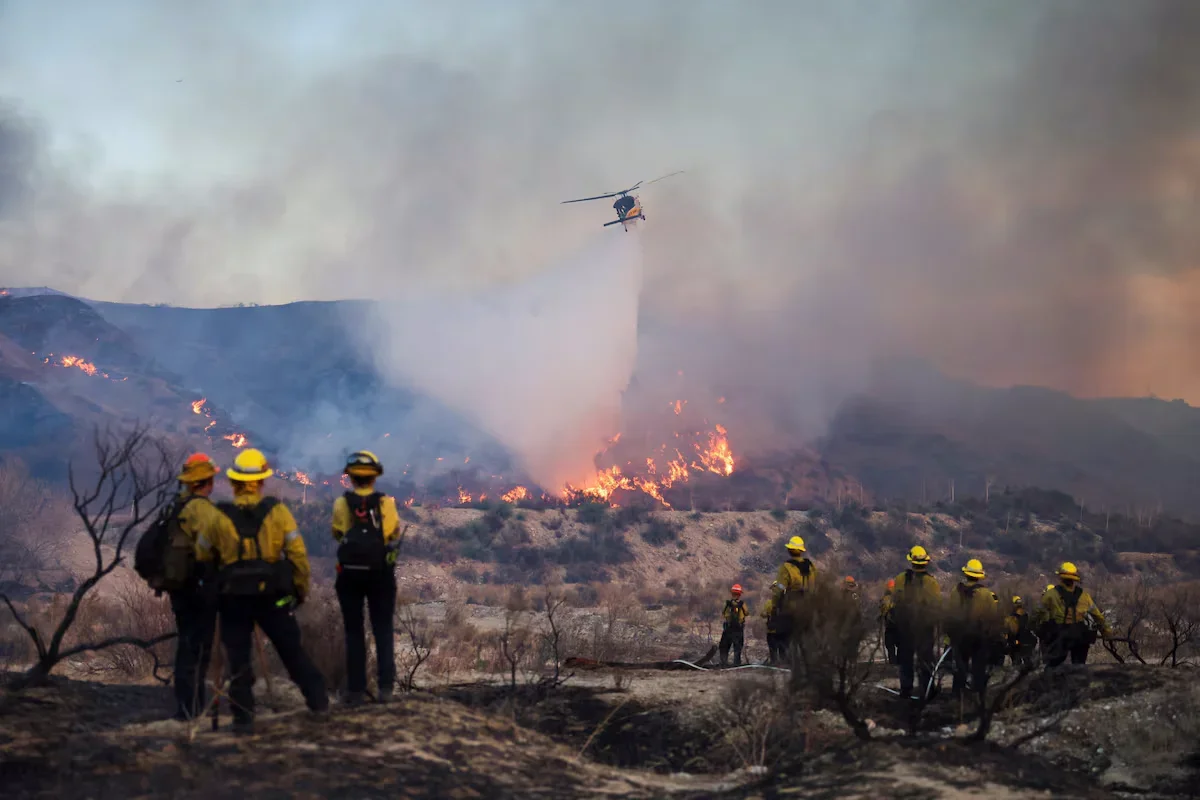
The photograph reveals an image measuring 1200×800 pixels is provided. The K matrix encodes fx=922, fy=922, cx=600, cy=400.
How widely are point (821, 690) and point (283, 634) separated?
4.50 metres

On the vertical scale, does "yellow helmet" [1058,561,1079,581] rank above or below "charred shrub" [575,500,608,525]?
below

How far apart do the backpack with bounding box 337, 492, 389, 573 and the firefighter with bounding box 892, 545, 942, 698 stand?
6344 millimetres

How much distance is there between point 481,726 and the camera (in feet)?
24.4

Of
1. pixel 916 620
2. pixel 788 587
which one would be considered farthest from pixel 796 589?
pixel 916 620

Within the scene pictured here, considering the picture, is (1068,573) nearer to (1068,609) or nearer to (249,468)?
(1068,609)

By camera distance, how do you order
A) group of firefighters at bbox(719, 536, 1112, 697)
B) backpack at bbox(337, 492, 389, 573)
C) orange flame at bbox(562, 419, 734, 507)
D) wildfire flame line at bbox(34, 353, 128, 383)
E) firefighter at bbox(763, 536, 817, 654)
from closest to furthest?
backpack at bbox(337, 492, 389, 573) → group of firefighters at bbox(719, 536, 1112, 697) → firefighter at bbox(763, 536, 817, 654) → orange flame at bbox(562, 419, 734, 507) → wildfire flame line at bbox(34, 353, 128, 383)

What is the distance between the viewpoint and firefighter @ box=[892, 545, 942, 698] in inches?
412

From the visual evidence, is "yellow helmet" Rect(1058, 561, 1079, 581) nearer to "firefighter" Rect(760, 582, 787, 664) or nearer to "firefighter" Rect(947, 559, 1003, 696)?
"firefighter" Rect(947, 559, 1003, 696)

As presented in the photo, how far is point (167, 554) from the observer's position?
22.0 feet

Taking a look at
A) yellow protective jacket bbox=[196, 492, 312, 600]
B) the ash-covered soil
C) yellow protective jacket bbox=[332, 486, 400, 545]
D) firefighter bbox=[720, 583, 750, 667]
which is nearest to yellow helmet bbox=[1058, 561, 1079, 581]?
the ash-covered soil

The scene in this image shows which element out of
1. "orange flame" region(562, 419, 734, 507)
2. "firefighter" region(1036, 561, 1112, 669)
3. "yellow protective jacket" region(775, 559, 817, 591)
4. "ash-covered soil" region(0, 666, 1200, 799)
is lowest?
"ash-covered soil" region(0, 666, 1200, 799)

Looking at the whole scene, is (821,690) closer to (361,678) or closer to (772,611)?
(361,678)

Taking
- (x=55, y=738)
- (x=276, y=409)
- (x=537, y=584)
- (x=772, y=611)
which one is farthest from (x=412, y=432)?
(x=55, y=738)

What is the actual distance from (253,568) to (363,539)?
84cm
